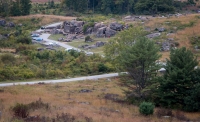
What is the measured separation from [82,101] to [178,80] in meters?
7.61

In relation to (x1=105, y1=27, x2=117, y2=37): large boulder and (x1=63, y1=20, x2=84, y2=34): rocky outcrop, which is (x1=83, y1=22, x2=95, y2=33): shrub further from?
(x1=105, y1=27, x2=117, y2=37): large boulder

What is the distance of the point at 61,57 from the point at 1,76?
1144 centimetres

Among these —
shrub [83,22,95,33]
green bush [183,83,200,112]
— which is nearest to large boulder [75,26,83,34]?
shrub [83,22,95,33]

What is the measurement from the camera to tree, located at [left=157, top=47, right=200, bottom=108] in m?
23.7

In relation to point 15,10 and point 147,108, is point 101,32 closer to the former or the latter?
point 15,10

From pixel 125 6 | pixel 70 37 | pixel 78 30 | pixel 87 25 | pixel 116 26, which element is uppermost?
pixel 125 6

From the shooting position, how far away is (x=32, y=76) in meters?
35.2

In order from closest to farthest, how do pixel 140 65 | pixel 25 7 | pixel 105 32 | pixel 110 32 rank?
pixel 140 65 → pixel 110 32 → pixel 105 32 → pixel 25 7

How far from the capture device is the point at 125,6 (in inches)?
3401

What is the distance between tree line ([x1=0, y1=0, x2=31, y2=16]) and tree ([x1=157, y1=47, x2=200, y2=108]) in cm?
6210

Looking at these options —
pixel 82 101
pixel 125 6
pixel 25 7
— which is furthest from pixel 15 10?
pixel 82 101

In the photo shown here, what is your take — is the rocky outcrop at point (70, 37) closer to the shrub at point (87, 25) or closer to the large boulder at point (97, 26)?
the shrub at point (87, 25)

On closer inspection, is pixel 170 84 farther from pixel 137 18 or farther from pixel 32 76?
pixel 137 18

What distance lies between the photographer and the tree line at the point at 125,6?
75.6 meters
